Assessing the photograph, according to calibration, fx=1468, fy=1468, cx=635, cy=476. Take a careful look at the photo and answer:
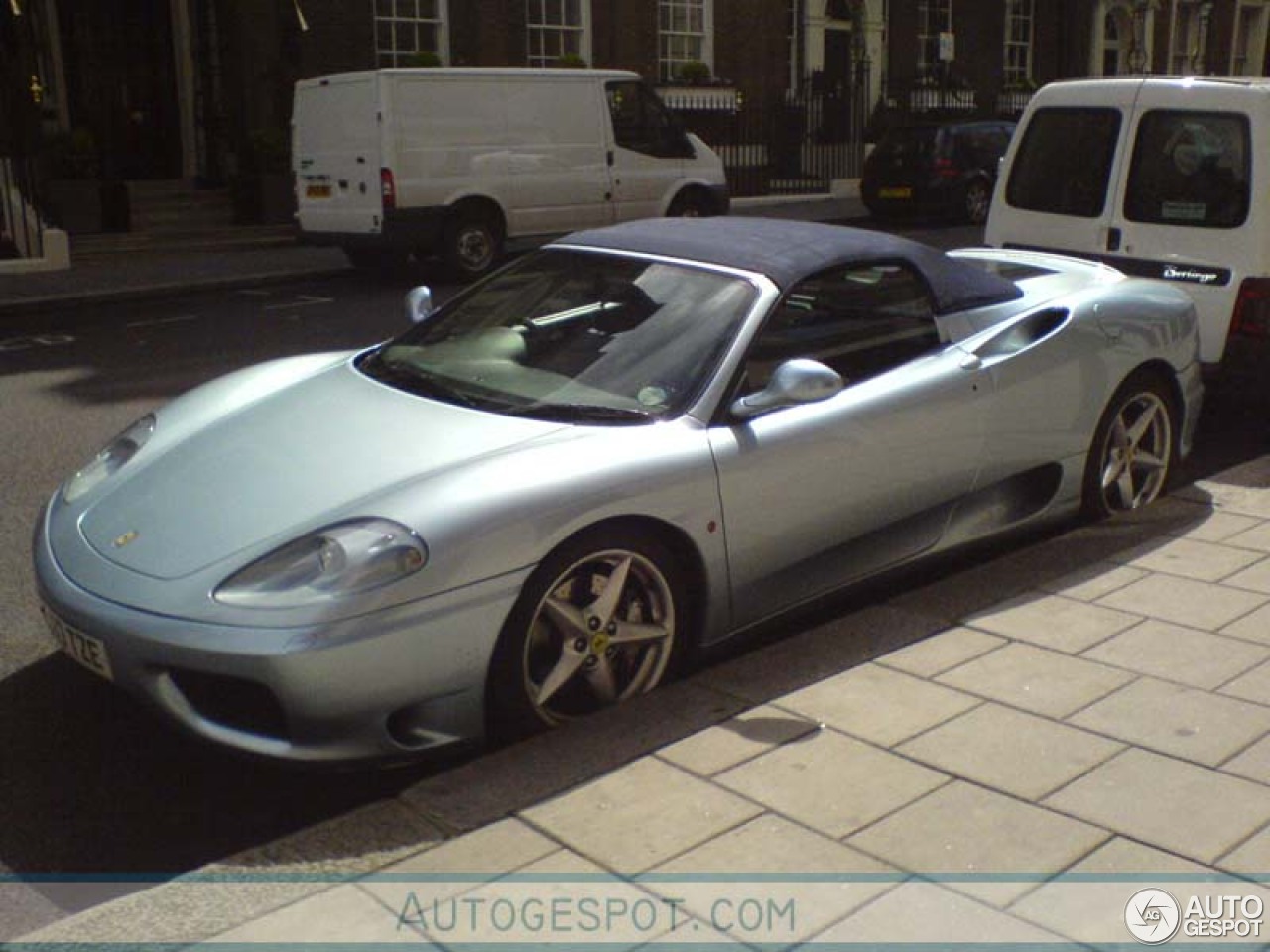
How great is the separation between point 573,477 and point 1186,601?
7.45 feet

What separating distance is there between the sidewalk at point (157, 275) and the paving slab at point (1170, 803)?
39.6 feet

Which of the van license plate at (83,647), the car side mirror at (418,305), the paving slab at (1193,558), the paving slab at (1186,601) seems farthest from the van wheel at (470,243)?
the van license plate at (83,647)

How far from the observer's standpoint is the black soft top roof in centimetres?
488

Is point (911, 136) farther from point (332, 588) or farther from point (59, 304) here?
point (332, 588)

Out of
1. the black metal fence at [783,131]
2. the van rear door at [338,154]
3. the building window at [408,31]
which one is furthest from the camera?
the black metal fence at [783,131]

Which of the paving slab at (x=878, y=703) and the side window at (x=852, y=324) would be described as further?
the side window at (x=852, y=324)

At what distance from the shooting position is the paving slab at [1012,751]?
3.61m

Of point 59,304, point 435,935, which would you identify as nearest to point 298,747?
point 435,935

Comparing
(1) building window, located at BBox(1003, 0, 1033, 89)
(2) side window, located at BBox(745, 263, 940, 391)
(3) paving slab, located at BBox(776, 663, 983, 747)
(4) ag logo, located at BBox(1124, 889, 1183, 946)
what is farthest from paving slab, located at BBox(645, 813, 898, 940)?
(1) building window, located at BBox(1003, 0, 1033, 89)

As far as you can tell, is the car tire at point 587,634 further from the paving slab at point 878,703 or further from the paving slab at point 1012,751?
the paving slab at point 1012,751

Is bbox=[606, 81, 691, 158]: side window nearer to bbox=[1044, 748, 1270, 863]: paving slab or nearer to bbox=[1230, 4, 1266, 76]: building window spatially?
bbox=[1044, 748, 1270, 863]: paving slab

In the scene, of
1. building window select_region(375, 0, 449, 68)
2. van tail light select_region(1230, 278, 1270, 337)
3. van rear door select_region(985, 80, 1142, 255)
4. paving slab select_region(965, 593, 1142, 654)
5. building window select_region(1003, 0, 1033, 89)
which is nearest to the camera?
paving slab select_region(965, 593, 1142, 654)

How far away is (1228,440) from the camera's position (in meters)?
7.82

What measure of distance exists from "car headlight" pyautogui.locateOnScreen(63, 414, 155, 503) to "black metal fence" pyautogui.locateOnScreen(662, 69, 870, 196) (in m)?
20.4
